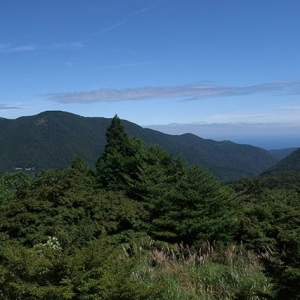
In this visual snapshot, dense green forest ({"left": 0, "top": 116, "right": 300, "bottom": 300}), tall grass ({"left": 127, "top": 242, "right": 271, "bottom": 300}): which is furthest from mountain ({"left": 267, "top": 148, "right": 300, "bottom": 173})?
tall grass ({"left": 127, "top": 242, "right": 271, "bottom": 300})

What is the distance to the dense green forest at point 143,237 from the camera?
3908 millimetres

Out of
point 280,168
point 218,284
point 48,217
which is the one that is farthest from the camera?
point 280,168

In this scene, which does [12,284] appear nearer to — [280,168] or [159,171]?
[159,171]

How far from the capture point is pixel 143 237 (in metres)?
12.5

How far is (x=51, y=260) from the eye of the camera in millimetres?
3963

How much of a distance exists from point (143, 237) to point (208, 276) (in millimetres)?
7511

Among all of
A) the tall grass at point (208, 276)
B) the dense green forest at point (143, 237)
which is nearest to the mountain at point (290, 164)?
the dense green forest at point (143, 237)

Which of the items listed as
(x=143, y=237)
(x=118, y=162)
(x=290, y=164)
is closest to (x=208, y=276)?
(x=143, y=237)

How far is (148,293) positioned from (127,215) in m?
10.3

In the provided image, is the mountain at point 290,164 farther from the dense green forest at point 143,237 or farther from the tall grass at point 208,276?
the tall grass at point 208,276

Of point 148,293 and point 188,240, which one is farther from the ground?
point 148,293

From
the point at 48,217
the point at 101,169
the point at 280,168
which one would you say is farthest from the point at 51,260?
the point at 280,168

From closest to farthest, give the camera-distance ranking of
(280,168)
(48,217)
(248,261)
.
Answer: (248,261), (48,217), (280,168)

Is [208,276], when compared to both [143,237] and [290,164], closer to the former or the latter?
[143,237]
